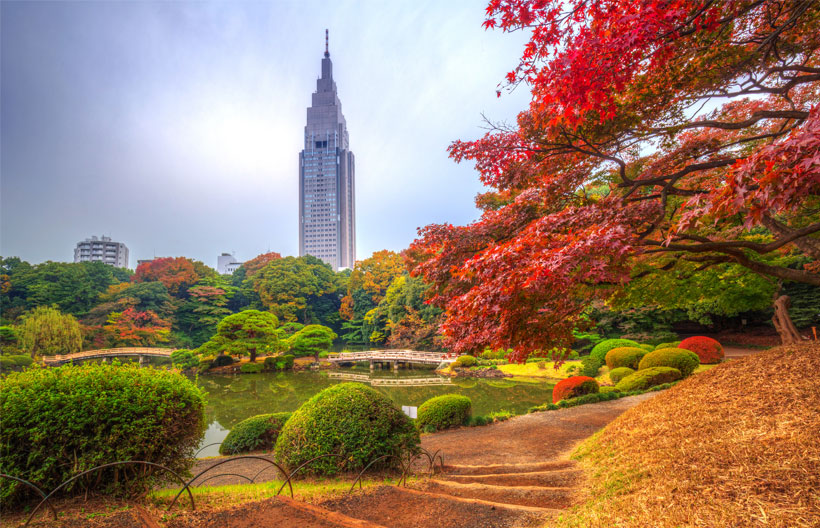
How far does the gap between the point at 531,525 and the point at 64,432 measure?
142 inches

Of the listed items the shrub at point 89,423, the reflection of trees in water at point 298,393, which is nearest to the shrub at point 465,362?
the reflection of trees in water at point 298,393

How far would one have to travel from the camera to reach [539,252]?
10.3 ft

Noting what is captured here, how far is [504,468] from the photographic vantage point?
5.00 metres

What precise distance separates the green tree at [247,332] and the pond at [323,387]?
5.22 ft

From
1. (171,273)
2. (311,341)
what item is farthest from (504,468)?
(171,273)

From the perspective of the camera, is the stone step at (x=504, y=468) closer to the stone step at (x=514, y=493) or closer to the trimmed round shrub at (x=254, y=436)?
the stone step at (x=514, y=493)

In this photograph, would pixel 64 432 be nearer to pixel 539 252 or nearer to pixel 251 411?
pixel 539 252

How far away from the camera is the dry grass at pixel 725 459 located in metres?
2.11

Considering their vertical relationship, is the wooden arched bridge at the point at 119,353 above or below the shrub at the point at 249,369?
above

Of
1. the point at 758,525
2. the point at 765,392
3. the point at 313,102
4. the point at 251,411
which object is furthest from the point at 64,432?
the point at 313,102

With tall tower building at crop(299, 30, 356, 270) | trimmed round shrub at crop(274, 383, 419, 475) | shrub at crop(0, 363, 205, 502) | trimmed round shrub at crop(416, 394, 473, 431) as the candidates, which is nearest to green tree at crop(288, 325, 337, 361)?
trimmed round shrub at crop(416, 394, 473, 431)

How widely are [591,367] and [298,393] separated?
11988 mm

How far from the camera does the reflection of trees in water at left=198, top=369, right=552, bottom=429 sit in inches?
487

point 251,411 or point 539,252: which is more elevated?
point 539,252
